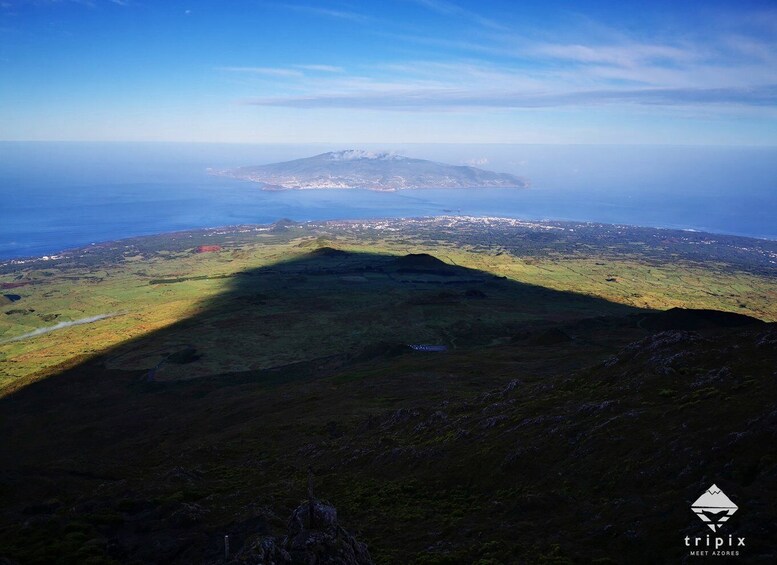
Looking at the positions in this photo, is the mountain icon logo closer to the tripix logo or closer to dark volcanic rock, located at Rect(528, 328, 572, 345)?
the tripix logo

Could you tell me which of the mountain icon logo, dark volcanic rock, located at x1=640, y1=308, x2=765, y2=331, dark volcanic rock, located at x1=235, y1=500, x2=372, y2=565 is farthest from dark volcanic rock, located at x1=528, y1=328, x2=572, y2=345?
dark volcanic rock, located at x1=235, y1=500, x2=372, y2=565

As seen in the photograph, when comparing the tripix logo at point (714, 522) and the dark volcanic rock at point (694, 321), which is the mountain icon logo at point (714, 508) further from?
the dark volcanic rock at point (694, 321)

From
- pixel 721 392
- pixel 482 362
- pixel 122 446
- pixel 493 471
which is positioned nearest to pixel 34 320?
pixel 122 446

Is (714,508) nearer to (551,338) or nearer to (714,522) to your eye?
(714,522)

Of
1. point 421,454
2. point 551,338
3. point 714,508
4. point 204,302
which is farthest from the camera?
point 204,302

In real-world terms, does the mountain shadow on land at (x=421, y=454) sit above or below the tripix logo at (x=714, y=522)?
below

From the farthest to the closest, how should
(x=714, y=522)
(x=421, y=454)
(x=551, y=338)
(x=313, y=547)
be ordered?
(x=551, y=338) < (x=421, y=454) < (x=313, y=547) < (x=714, y=522)

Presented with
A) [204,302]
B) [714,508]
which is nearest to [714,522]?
[714,508]

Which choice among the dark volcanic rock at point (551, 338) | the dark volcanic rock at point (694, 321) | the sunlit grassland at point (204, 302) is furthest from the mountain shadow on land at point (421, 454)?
the sunlit grassland at point (204, 302)

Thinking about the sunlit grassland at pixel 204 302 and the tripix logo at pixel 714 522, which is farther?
the sunlit grassland at pixel 204 302
